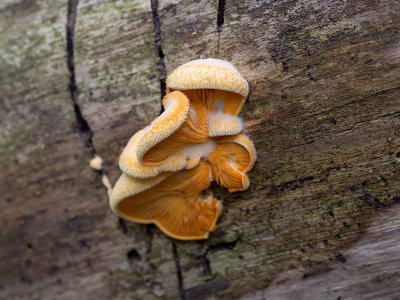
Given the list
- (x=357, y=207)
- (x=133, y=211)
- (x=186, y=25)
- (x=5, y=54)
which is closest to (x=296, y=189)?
(x=357, y=207)

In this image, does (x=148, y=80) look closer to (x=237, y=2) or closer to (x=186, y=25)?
(x=186, y=25)

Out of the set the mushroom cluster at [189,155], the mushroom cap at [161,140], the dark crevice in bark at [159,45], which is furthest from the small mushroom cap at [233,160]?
the dark crevice in bark at [159,45]

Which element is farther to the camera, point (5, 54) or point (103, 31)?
point (5, 54)

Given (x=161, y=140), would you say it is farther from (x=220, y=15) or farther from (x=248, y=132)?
(x=220, y=15)

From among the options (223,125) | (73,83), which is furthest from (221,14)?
(73,83)

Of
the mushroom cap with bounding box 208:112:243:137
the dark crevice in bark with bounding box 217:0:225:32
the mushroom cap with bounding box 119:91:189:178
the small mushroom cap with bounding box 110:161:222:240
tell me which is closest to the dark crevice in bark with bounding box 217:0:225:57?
the dark crevice in bark with bounding box 217:0:225:32

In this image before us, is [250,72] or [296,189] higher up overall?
[250,72]

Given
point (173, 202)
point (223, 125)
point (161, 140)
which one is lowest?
point (173, 202)
